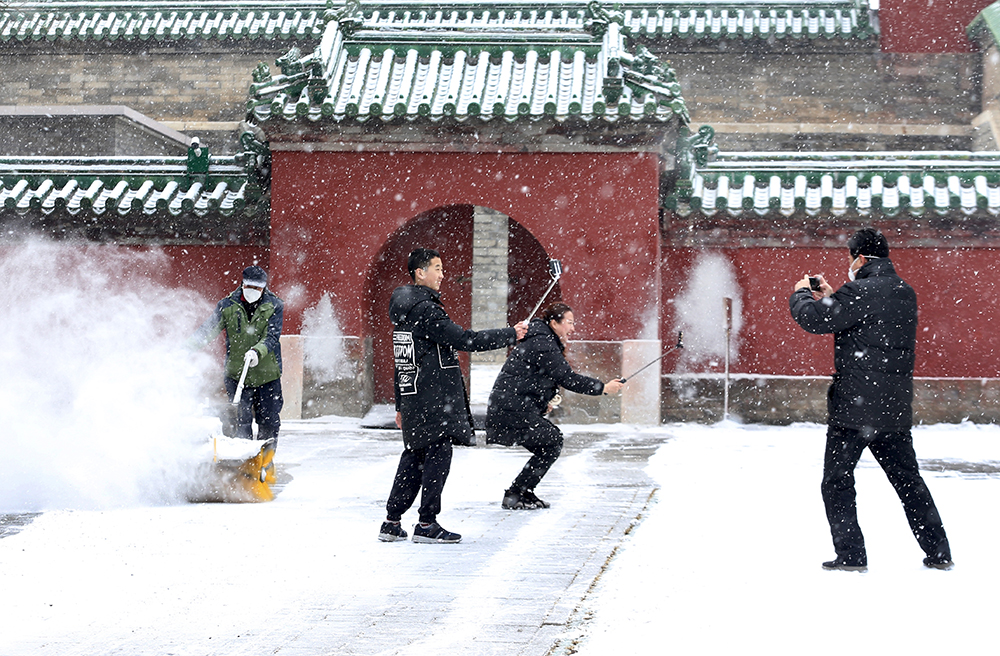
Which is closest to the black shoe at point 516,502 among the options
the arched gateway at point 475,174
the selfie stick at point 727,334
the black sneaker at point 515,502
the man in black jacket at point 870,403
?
the black sneaker at point 515,502

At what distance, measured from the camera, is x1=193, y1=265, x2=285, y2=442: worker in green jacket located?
8461 millimetres

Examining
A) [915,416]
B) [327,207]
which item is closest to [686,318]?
[915,416]

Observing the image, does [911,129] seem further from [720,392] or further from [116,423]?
[116,423]

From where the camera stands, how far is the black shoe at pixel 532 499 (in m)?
7.41

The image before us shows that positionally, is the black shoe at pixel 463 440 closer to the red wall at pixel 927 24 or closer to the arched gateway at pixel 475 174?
the arched gateway at pixel 475 174

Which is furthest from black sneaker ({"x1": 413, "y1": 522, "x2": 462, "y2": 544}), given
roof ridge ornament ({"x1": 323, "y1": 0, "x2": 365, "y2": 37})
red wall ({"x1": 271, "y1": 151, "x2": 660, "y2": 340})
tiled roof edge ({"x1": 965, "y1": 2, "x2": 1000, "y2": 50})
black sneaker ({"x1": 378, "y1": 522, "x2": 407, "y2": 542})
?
tiled roof edge ({"x1": 965, "y1": 2, "x2": 1000, "y2": 50})

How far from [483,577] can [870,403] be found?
6.78 feet

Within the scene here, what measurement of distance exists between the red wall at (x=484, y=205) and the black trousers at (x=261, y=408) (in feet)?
14.8

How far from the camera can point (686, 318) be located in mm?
13555

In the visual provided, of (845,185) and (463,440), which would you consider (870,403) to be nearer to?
(463,440)

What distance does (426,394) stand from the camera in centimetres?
627

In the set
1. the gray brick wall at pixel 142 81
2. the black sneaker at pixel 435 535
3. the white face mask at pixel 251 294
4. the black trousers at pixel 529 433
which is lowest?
the black sneaker at pixel 435 535

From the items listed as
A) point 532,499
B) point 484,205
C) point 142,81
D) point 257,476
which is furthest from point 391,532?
point 142,81

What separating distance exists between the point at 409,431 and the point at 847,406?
2379 mm
